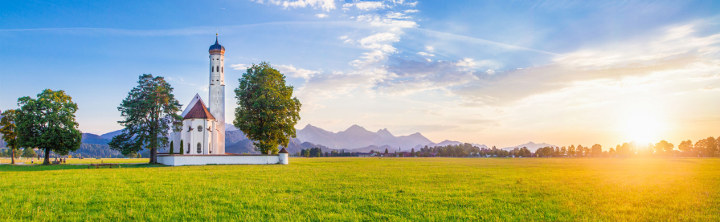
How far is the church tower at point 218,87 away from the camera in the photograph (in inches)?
2552

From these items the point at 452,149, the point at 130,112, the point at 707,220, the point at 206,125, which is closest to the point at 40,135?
the point at 130,112

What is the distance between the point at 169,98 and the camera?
4934 centimetres

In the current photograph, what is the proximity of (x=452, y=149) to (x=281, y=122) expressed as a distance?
160961 millimetres

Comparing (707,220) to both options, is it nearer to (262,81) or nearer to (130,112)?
(262,81)

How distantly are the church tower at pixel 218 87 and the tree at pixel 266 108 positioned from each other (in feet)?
46.4

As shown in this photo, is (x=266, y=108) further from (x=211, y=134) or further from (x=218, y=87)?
(x=218, y=87)

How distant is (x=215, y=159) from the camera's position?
47.2 metres

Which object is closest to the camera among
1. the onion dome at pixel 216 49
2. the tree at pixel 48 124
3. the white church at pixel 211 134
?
the tree at pixel 48 124

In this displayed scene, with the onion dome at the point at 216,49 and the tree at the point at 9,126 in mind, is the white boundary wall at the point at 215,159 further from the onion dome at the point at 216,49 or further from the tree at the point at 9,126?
the onion dome at the point at 216,49

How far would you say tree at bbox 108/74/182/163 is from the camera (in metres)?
47.3

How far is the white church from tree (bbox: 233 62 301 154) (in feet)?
8.48

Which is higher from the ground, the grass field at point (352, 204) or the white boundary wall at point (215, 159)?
the white boundary wall at point (215, 159)

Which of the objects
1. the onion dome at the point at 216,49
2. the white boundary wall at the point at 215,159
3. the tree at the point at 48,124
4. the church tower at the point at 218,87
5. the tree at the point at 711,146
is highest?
the onion dome at the point at 216,49

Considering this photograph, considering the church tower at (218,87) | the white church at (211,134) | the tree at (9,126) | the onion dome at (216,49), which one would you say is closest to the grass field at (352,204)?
the white church at (211,134)
